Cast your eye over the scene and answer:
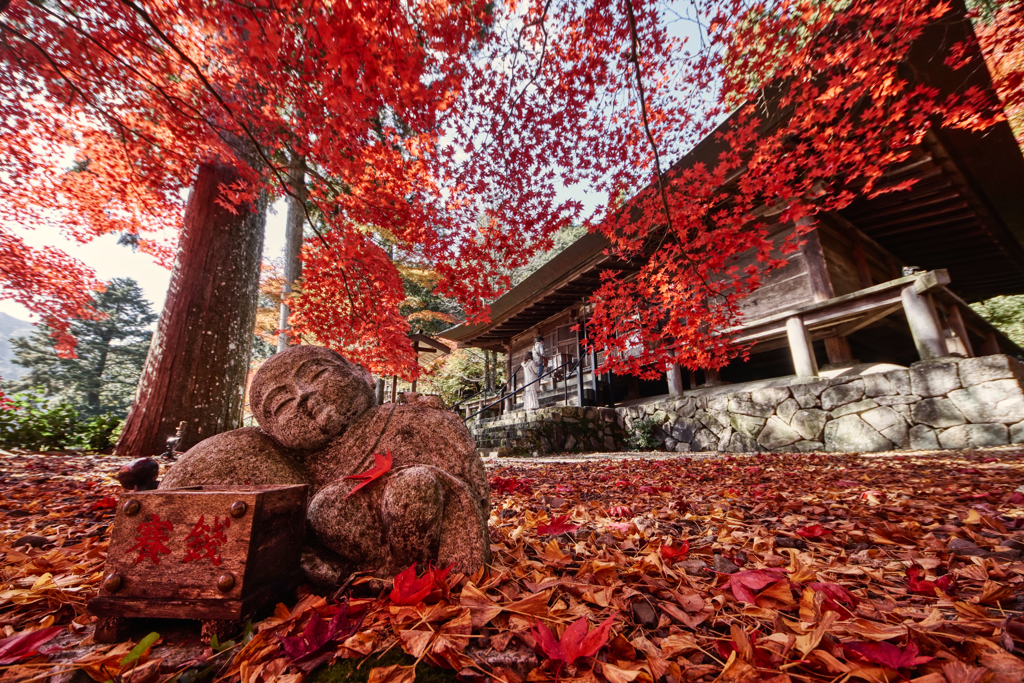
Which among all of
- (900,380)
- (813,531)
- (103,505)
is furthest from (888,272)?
(103,505)

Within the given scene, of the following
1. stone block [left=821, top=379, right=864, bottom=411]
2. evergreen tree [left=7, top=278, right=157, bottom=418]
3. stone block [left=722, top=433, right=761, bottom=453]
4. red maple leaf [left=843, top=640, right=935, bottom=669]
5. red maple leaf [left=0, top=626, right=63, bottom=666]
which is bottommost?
red maple leaf [left=843, top=640, right=935, bottom=669]

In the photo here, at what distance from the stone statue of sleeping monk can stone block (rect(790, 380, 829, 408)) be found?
7823 millimetres

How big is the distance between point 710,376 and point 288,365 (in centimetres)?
962

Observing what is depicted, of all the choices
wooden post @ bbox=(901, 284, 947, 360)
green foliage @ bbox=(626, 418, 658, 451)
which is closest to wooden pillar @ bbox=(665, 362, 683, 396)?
green foliage @ bbox=(626, 418, 658, 451)

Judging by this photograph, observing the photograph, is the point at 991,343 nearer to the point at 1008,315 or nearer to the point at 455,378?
the point at 1008,315

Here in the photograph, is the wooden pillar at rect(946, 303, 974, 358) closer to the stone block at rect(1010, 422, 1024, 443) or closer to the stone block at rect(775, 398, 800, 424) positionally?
the stone block at rect(1010, 422, 1024, 443)

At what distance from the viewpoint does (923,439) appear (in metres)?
6.02

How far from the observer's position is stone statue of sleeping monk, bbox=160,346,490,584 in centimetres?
149

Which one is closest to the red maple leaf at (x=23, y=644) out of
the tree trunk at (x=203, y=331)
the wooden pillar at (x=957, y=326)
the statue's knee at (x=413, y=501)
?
the statue's knee at (x=413, y=501)

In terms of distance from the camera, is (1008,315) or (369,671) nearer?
(369,671)

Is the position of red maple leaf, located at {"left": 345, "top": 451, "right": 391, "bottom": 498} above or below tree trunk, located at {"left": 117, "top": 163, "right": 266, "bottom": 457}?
below

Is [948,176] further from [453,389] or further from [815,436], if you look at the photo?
[453,389]

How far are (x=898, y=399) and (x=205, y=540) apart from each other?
29.4 feet

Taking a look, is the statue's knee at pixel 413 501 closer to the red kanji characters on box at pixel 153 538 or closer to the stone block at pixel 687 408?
Answer: the red kanji characters on box at pixel 153 538
